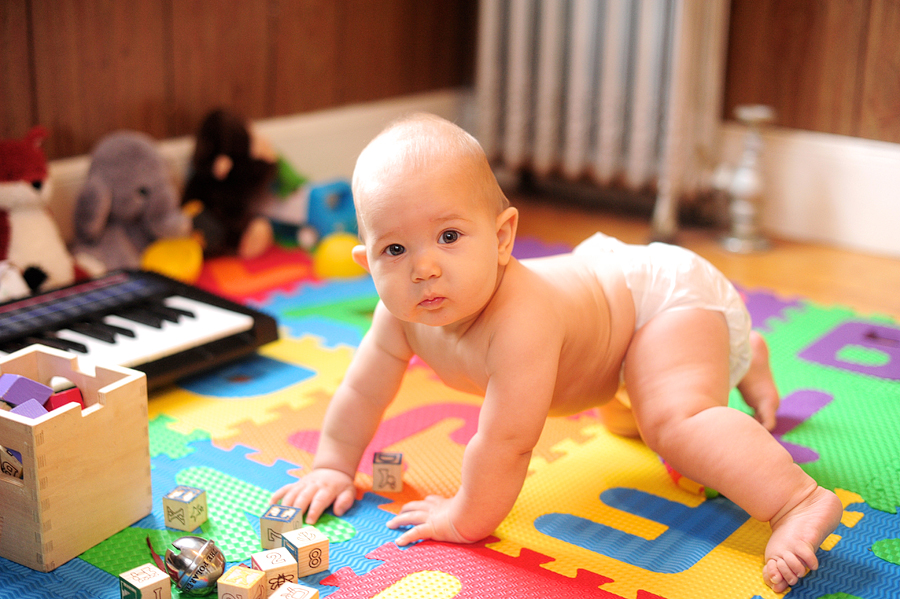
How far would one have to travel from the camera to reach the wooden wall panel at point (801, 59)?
6.77ft

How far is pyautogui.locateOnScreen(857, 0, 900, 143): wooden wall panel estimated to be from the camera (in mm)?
1990

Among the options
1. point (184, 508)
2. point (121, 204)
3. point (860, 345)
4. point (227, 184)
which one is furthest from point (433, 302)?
point (227, 184)

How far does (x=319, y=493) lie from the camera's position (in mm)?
1057

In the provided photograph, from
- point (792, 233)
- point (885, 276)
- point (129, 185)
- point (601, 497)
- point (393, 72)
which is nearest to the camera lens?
point (601, 497)

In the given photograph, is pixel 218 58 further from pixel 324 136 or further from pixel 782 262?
pixel 782 262

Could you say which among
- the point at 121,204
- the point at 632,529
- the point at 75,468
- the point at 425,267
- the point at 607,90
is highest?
the point at 607,90

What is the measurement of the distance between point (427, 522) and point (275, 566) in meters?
0.19

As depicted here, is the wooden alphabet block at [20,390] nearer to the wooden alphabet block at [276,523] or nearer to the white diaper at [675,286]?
the wooden alphabet block at [276,523]

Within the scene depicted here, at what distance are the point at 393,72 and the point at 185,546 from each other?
1.87 metres

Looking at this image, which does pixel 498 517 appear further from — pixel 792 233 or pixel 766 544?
pixel 792 233

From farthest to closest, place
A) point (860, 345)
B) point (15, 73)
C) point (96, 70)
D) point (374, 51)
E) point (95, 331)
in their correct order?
point (374, 51)
point (96, 70)
point (15, 73)
point (860, 345)
point (95, 331)

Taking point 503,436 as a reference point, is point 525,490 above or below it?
below

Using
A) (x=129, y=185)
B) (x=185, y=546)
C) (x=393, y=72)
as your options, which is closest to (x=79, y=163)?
(x=129, y=185)

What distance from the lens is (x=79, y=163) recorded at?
184cm
